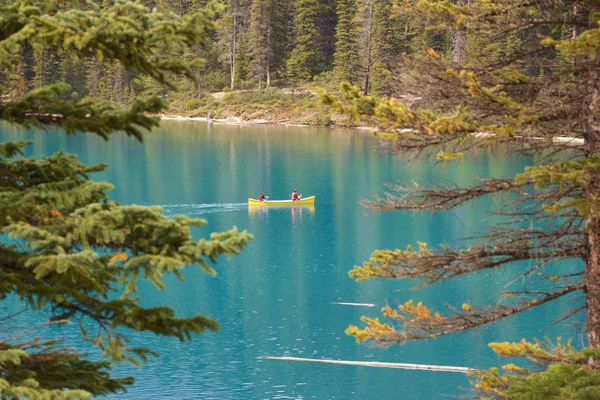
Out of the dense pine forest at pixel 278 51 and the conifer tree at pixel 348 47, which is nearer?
the dense pine forest at pixel 278 51

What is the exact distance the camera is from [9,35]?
4734 millimetres

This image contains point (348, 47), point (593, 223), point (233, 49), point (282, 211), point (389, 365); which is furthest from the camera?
point (233, 49)

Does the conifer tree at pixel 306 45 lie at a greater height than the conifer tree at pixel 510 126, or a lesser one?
greater

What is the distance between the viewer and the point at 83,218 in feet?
13.9

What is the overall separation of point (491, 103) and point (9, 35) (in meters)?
4.49

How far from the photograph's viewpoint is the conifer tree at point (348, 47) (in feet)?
219

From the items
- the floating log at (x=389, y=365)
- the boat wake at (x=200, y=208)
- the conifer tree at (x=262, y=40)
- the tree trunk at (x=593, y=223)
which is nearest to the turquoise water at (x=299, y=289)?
the boat wake at (x=200, y=208)

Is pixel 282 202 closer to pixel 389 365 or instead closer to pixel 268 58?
pixel 389 365

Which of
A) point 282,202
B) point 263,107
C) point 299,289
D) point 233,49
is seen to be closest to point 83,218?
point 299,289

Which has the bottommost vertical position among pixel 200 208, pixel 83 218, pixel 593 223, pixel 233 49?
pixel 200 208

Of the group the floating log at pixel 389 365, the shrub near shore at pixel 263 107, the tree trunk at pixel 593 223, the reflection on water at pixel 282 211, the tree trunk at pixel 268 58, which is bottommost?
the floating log at pixel 389 365

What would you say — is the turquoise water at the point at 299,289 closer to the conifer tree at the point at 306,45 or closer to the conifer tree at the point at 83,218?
the conifer tree at the point at 83,218

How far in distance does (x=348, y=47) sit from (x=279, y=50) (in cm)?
785

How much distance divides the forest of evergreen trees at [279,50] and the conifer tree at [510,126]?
5512 cm
